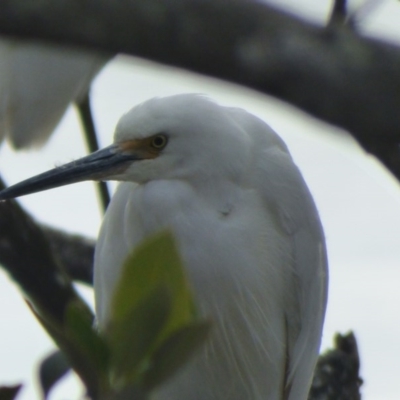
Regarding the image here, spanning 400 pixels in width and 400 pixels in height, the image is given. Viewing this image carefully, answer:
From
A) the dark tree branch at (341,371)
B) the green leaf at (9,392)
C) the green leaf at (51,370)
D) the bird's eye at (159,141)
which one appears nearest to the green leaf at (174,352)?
the green leaf at (9,392)

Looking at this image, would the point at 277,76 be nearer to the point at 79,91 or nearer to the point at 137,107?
the point at 137,107

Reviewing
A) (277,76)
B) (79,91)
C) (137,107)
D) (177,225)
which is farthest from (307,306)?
(277,76)

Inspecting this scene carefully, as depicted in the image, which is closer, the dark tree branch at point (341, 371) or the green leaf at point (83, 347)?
the green leaf at point (83, 347)

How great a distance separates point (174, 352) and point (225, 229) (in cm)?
151

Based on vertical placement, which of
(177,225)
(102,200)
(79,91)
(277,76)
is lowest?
Result: (277,76)

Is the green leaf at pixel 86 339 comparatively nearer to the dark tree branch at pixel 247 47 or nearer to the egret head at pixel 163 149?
the dark tree branch at pixel 247 47

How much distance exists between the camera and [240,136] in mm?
2115

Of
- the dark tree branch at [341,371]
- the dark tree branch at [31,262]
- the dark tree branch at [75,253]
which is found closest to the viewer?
the dark tree branch at [31,262]

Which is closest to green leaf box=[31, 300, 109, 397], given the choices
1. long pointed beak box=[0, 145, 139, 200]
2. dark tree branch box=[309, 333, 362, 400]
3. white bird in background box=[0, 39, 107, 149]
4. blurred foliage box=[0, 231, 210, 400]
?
blurred foliage box=[0, 231, 210, 400]

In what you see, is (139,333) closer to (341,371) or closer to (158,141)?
(158,141)

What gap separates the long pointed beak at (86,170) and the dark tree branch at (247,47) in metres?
1.33

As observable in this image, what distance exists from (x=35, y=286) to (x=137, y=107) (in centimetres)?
42

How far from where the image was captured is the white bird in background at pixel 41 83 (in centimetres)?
336

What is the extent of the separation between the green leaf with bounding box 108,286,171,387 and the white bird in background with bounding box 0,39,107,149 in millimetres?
2714
